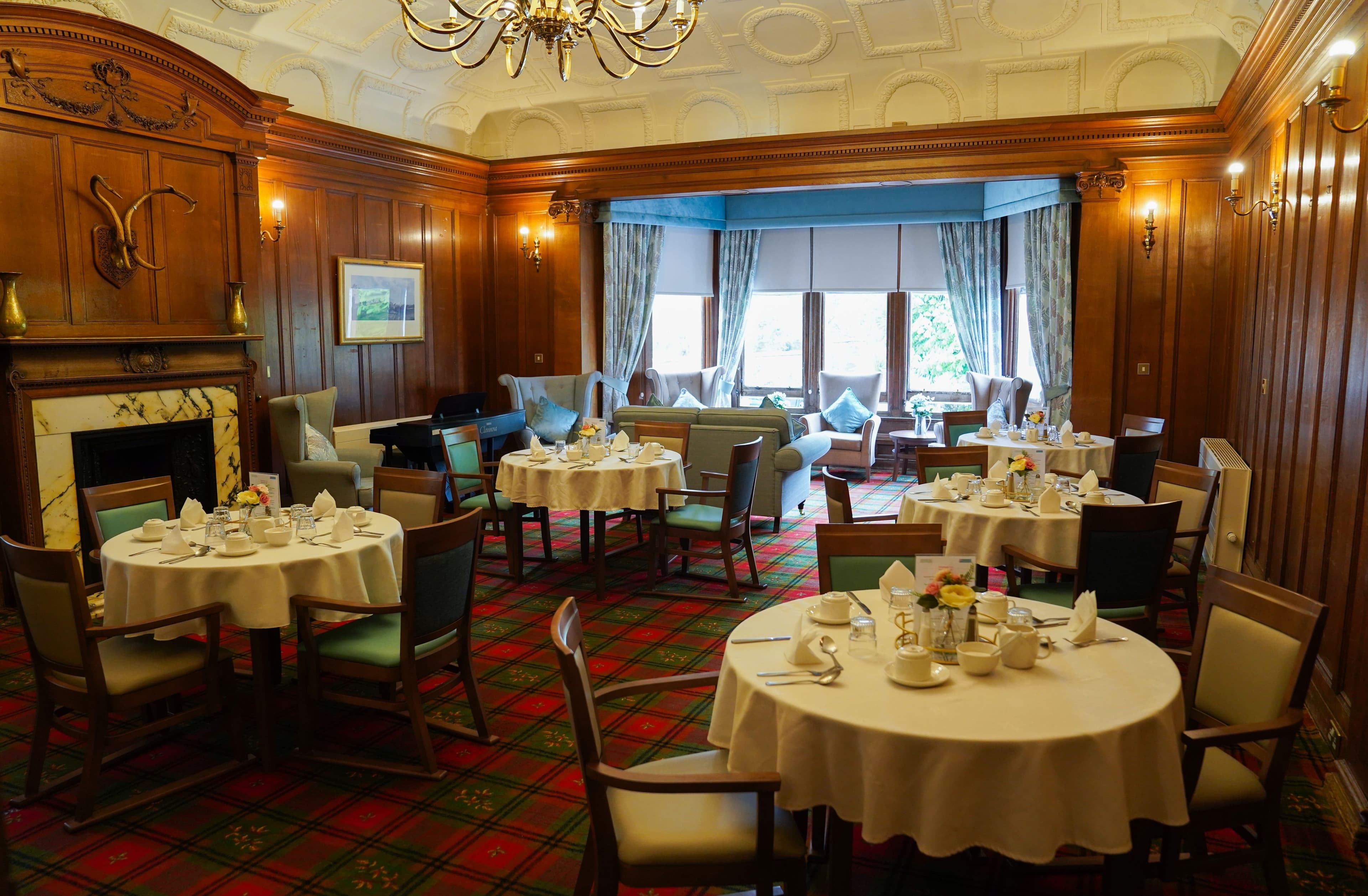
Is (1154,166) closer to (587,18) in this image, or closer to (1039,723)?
(587,18)

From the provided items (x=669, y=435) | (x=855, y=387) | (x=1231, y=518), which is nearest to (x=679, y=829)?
(x=669, y=435)

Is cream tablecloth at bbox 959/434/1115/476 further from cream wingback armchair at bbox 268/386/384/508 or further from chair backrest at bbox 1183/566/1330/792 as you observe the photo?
cream wingback armchair at bbox 268/386/384/508

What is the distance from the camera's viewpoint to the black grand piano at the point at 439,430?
835 cm

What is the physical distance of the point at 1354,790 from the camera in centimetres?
321

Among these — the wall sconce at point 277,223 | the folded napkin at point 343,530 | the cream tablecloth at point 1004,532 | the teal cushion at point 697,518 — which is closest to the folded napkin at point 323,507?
the folded napkin at point 343,530

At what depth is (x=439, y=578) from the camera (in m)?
3.63

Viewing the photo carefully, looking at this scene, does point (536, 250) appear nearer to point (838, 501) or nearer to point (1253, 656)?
point (838, 501)

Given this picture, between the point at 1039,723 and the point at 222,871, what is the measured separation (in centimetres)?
251

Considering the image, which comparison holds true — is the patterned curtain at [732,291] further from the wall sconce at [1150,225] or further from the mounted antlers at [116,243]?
the mounted antlers at [116,243]

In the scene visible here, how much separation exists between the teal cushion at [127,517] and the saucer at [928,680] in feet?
11.3

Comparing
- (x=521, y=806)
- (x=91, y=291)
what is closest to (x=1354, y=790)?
(x=521, y=806)

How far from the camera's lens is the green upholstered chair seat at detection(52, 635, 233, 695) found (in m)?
3.36

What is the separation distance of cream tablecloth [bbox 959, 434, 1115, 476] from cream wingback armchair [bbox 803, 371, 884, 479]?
2893mm

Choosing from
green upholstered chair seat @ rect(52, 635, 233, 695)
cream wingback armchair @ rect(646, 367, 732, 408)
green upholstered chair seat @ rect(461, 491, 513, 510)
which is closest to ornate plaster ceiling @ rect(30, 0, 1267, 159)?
cream wingback armchair @ rect(646, 367, 732, 408)
